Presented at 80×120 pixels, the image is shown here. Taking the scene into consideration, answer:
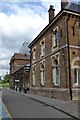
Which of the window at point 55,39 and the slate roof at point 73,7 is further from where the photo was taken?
the window at point 55,39

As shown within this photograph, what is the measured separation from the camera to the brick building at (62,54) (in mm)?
19859

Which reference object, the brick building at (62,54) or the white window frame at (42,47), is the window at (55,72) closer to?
the brick building at (62,54)

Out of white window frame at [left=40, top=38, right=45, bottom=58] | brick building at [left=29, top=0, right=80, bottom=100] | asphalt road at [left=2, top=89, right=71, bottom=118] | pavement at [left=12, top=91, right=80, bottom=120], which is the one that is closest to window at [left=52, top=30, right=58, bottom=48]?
brick building at [left=29, top=0, right=80, bottom=100]

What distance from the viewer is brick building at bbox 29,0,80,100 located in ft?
65.2

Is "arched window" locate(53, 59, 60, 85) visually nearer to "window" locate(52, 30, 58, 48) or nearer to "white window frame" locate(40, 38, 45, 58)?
"window" locate(52, 30, 58, 48)

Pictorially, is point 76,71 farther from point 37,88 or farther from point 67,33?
point 37,88

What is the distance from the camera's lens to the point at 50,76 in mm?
24297

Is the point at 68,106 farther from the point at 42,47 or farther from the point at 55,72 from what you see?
the point at 42,47

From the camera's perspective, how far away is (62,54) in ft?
68.0

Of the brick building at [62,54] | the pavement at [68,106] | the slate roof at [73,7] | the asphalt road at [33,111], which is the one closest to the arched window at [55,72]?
the brick building at [62,54]

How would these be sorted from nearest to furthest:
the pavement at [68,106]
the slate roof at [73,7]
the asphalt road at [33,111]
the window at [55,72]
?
1. the asphalt road at [33,111]
2. the pavement at [68,106]
3. the slate roof at [73,7]
4. the window at [55,72]

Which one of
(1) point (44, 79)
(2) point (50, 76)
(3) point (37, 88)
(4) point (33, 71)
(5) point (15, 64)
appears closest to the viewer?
(2) point (50, 76)

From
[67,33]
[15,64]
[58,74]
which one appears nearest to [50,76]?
[58,74]

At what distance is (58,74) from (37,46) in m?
9.83
